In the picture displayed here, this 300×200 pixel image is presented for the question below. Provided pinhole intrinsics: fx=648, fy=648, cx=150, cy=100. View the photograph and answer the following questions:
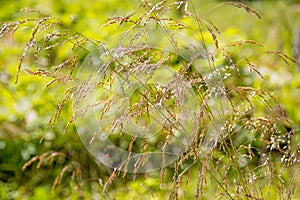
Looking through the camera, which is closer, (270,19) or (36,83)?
(36,83)

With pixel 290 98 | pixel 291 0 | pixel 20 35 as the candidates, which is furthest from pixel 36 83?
pixel 291 0

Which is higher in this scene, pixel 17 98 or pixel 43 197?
pixel 17 98

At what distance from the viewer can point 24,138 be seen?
154 inches

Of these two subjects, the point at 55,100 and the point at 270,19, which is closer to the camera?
the point at 55,100

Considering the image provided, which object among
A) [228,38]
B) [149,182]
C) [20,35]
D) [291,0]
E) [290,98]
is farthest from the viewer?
[291,0]

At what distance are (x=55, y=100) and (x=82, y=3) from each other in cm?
130

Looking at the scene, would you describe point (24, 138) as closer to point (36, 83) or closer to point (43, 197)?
point (36, 83)

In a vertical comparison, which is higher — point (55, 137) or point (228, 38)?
point (228, 38)

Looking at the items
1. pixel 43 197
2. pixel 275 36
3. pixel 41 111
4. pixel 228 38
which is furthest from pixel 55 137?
pixel 275 36

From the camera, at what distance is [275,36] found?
5184 millimetres

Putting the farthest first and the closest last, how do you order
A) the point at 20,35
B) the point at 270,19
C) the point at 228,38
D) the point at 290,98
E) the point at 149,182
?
the point at 270,19, the point at 20,35, the point at 228,38, the point at 290,98, the point at 149,182

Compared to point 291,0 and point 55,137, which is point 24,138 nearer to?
point 55,137

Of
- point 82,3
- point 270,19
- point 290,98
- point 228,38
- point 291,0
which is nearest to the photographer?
point 290,98

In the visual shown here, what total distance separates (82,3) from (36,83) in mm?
1111
